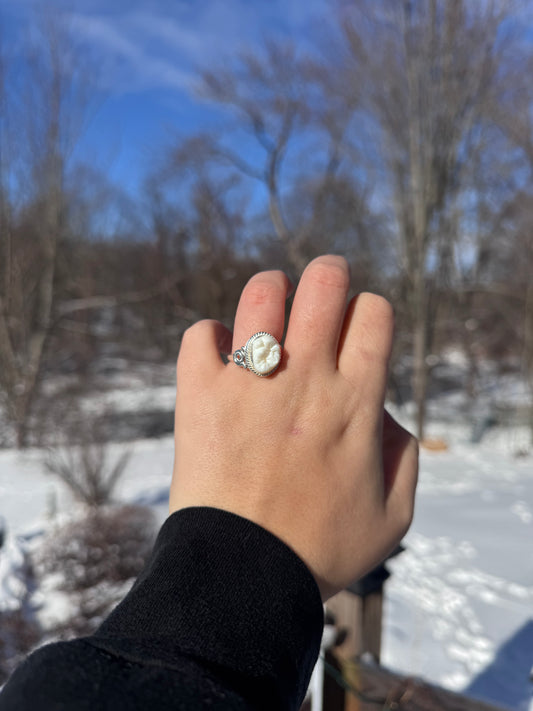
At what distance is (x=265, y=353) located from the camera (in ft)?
2.75

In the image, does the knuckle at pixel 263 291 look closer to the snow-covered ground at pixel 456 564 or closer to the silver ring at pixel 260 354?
the silver ring at pixel 260 354

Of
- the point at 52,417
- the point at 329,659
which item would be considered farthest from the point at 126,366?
the point at 329,659

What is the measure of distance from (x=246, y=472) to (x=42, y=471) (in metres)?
8.38

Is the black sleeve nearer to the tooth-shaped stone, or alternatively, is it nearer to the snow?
the tooth-shaped stone

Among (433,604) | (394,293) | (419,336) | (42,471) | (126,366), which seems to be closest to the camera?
(433,604)

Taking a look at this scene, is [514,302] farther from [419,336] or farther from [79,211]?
[79,211]

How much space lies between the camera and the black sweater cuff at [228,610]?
22.4 inches

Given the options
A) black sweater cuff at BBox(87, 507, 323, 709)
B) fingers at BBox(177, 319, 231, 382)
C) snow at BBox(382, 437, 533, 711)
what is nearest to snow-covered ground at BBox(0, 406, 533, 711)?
snow at BBox(382, 437, 533, 711)

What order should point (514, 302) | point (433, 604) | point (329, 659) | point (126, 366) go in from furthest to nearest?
point (126, 366)
point (514, 302)
point (433, 604)
point (329, 659)

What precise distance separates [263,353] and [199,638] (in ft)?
1.38

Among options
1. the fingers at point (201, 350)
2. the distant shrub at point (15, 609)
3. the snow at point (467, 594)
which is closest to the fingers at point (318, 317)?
the fingers at point (201, 350)

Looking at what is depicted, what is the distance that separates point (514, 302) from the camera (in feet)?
47.8

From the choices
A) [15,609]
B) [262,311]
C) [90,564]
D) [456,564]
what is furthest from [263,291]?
[90,564]

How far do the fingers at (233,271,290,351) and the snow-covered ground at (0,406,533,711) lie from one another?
2466mm
